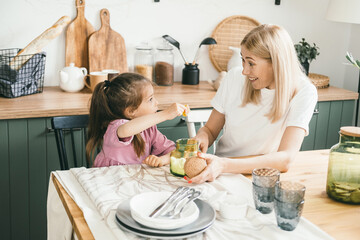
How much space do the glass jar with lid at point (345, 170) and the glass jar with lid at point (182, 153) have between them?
1.41 feet

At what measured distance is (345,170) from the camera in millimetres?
1373

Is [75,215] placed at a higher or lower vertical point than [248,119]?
lower

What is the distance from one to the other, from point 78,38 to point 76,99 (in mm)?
483

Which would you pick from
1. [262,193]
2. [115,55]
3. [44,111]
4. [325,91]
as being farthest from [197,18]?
[262,193]

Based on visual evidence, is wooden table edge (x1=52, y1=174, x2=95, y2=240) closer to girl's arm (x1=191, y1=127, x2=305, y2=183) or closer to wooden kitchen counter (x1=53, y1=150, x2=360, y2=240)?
wooden kitchen counter (x1=53, y1=150, x2=360, y2=240)

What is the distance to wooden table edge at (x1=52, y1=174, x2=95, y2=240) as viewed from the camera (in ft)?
3.76

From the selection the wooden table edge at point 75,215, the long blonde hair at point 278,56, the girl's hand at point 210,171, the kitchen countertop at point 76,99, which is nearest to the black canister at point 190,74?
the kitchen countertop at point 76,99

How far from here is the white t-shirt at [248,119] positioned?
1.90m

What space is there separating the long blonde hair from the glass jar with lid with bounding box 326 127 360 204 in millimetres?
504

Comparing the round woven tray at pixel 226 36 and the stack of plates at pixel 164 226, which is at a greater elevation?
the round woven tray at pixel 226 36

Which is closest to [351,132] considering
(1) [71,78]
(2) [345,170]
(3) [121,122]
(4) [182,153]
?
(2) [345,170]

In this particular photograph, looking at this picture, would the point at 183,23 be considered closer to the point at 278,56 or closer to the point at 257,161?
the point at 278,56

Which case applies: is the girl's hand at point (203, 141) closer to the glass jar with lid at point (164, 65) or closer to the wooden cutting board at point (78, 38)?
the glass jar with lid at point (164, 65)

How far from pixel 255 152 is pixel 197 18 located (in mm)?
1393
